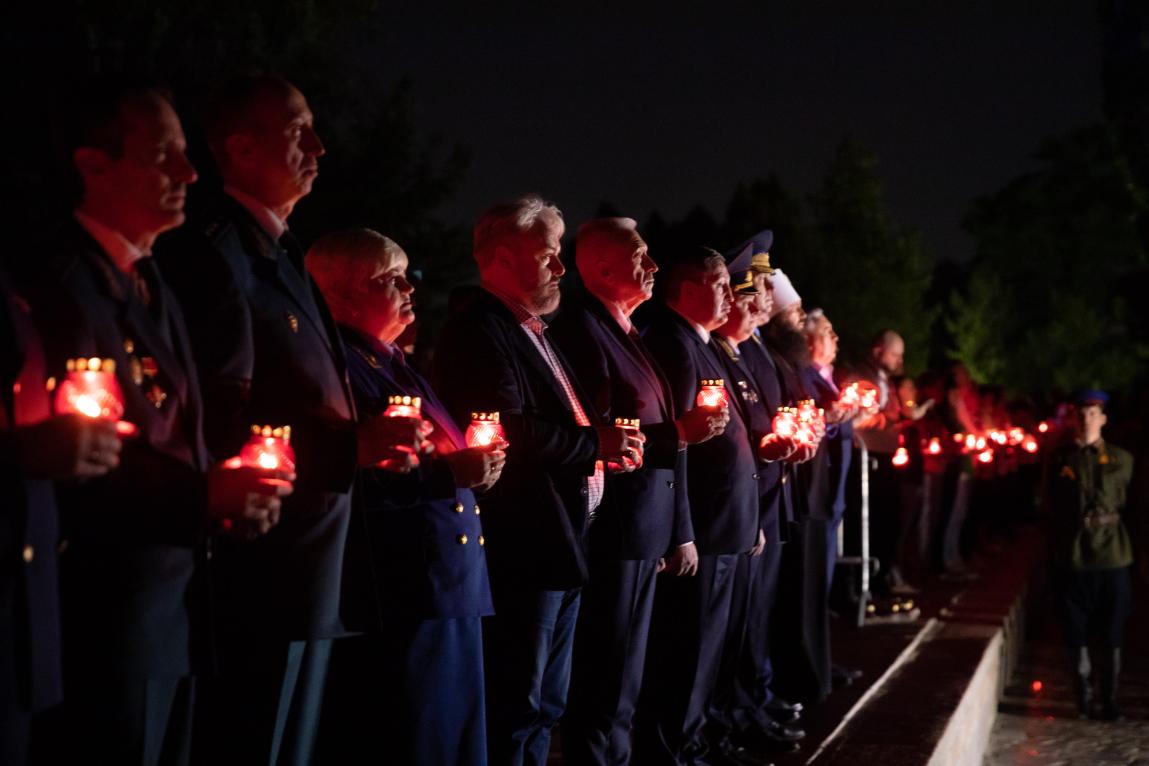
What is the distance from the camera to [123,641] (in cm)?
292

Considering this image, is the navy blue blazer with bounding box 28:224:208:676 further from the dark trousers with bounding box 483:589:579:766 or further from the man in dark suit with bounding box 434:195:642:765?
the dark trousers with bounding box 483:589:579:766

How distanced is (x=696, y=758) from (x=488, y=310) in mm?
2077

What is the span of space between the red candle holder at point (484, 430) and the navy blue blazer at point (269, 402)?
59 centimetres

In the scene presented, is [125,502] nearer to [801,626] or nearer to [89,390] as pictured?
[89,390]

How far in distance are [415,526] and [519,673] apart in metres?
0.88

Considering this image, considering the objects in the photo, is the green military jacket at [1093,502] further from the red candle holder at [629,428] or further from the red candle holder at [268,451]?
the red candle holder at [268,451]

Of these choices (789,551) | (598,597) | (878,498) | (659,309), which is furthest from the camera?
(878,498)

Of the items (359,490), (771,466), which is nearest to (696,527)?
(771,466)

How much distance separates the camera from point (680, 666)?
5863 millimetres

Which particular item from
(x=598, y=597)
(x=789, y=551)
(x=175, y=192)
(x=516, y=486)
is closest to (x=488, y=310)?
(x=516, y=486)

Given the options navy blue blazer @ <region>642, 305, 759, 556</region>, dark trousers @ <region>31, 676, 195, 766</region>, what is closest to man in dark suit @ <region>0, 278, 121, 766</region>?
dark trousers @ <region>31, 676, 195, 766</region>

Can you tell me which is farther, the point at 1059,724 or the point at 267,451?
the point at 1059,724

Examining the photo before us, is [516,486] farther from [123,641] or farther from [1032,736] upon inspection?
[1032,736]

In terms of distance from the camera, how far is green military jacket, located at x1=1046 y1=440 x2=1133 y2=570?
1061 cm
